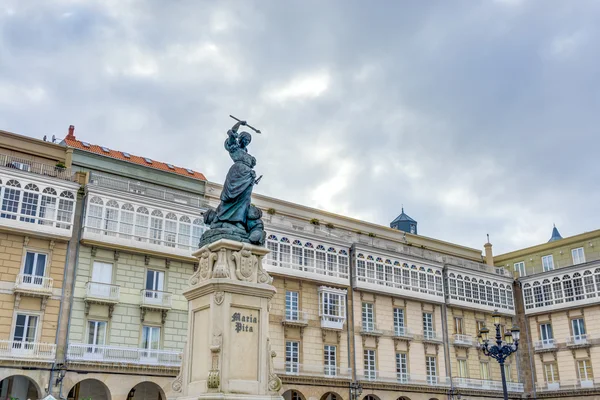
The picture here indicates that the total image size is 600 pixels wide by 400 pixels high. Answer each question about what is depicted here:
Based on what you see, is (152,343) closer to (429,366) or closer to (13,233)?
(13,233)

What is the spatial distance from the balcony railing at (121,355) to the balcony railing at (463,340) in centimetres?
2136

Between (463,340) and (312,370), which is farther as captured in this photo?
(463,340)

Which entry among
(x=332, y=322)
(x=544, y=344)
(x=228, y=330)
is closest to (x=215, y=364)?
(x=228, y=330)

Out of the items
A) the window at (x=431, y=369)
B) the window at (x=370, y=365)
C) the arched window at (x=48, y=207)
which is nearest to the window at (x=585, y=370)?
the window at (x=431, y=369)

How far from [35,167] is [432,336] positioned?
1104 inches

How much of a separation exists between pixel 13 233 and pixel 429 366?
2792 cm

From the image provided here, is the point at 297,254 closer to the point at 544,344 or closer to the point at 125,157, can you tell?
the point at 125,157

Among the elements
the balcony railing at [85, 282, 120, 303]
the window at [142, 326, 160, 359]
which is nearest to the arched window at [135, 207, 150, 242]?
the balcony railing at [85, 282, 120, 303]

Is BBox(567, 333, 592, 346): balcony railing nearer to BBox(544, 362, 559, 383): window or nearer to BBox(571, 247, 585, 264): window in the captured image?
BBox(544, 362, 559, 383): window

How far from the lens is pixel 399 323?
42031 mm

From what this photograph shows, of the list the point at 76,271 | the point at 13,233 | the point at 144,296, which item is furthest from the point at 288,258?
the point at 13,233

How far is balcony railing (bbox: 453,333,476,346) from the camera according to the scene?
44094 millimetres

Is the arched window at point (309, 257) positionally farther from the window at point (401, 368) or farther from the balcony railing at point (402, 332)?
the window at point (401, 368)

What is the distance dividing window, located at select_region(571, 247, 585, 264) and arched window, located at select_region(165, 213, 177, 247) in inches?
1308
